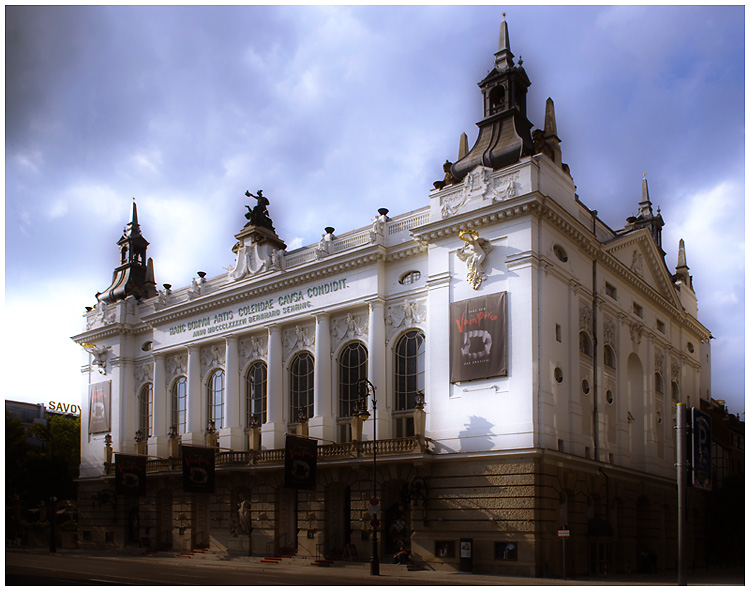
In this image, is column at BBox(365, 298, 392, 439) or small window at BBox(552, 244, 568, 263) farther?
column at BBox(365, 298, 392, 439)

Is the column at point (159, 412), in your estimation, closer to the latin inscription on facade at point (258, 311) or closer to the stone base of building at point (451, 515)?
the latin inscription on facade at point (258, 311)

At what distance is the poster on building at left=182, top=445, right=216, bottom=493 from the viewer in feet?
147

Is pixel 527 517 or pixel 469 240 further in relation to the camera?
pixel 469 240

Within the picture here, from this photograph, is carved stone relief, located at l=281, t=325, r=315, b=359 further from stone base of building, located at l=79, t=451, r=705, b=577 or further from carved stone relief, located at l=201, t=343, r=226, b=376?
stone base of building, located at l=79, t=451, r=705, b=577

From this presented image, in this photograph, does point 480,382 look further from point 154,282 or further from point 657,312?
point 154,282

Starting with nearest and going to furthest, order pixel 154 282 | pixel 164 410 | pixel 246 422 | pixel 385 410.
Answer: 1. pixel 385 410
2. pixel 246 422
3. pixel 164 410
4. pixel 154 282

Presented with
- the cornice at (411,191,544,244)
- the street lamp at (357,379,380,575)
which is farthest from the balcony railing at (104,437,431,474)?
the cornice at (411,191,544,244)

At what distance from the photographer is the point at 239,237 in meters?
53.4

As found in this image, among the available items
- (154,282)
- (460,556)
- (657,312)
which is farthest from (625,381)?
(154,282)

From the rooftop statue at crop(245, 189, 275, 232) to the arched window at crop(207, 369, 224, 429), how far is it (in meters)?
10.3

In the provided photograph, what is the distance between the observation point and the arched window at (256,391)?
49.6 m

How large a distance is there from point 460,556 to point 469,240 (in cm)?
1504

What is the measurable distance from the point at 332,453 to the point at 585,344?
1480cm

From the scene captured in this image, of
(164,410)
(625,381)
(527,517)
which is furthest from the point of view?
(164,410)
